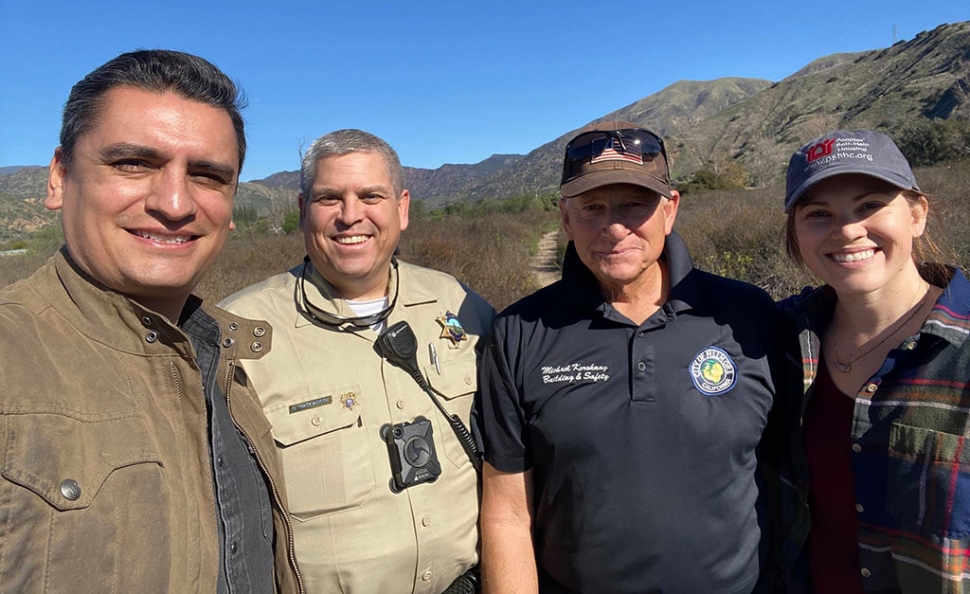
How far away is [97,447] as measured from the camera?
3.86 feet

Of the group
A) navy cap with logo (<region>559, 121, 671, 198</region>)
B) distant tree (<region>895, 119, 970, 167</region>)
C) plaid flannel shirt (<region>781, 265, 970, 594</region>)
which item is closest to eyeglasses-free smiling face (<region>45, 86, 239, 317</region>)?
navy cap with logo (<region>559, 121, 671, 198</region>)

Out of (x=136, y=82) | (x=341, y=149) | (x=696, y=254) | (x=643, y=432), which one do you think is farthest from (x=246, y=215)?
(x=643, y=432)

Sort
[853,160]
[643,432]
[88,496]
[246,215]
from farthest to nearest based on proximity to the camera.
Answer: [246,215] < [643,432] < [853,160] < [88,496]

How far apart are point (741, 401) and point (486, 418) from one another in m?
0.97

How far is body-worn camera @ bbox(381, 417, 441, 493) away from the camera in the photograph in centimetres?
222

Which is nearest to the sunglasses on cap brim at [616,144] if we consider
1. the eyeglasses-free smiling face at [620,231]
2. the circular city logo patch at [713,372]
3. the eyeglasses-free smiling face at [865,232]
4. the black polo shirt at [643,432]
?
the eyeglasses-free smiling face at [620,231]

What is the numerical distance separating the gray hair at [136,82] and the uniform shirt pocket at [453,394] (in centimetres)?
139

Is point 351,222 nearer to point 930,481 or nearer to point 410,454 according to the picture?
point 410,454

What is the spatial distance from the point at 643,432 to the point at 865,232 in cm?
98

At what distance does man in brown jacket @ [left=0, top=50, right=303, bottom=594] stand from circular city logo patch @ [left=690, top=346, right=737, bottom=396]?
1.55 metres

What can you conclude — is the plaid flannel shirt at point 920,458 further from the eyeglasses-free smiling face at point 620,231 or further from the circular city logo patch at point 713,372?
the eyeglasses-free smiling face at point 620,231

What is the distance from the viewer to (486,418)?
225cm

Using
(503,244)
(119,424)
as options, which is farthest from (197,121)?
(503,244)

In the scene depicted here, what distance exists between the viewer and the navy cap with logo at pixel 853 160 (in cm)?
174
